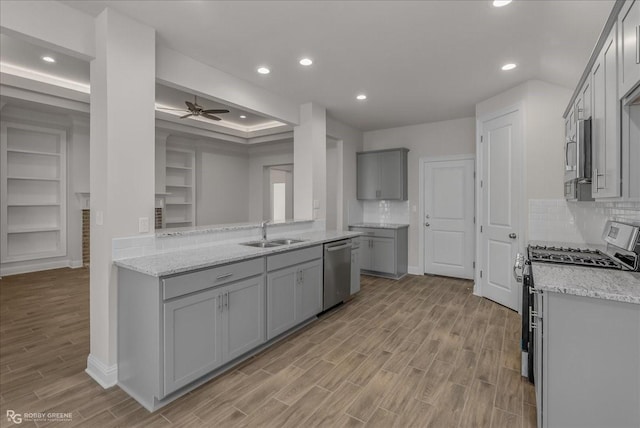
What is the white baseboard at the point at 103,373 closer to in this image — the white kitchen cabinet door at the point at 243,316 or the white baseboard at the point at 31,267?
the white kitchen cabinet door at the point at 243,316

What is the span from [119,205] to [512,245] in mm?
4176

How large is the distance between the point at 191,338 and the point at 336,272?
1.99 metres

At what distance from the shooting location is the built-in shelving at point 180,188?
7145 millimetres

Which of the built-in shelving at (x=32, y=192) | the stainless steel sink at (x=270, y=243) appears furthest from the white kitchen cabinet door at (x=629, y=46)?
the built-in shelving at (x=32, y=192)

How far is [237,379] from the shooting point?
2.35 meters

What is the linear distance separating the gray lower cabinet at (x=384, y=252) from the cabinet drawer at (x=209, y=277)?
293cm

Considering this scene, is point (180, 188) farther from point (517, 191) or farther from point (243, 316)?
point (517, 191)

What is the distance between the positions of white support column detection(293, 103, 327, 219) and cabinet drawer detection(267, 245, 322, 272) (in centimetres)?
113

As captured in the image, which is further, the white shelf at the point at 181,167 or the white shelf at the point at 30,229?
the white shelf at the point at 181,167

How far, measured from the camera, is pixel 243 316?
8.25 ft

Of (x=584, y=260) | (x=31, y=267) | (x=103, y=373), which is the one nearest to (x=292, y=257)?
(x=103, y=373)

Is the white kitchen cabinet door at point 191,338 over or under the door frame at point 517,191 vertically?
under

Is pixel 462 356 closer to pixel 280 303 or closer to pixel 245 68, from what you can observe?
pixel 280 303

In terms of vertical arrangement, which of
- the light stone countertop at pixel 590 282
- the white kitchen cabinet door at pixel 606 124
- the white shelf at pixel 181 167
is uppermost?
the white shelf at pixel 181 167
